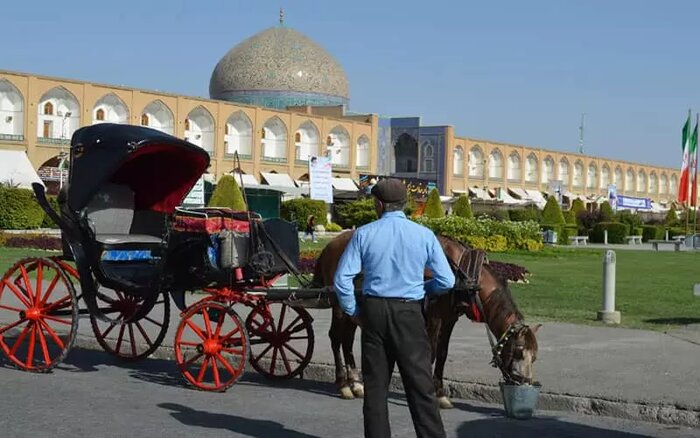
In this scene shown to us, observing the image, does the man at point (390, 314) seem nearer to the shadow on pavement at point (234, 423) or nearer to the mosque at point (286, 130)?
the shadow on pavement at point (234, 423)

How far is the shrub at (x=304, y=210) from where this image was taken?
47.7 m

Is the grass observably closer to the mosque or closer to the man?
the man

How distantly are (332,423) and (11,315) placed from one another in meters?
5.86

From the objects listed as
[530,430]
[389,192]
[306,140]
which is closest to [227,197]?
[306,140]

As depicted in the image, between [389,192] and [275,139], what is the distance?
190 feet

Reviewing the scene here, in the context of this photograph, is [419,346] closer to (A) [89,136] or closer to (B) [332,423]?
(B) [332,423]

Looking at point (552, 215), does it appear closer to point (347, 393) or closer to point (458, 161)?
point (458, 161)

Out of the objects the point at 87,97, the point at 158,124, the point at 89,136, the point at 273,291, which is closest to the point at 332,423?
the point at 273,291

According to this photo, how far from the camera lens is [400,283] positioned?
4.96 meters

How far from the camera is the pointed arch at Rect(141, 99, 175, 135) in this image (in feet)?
178

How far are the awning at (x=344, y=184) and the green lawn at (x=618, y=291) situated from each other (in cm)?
3489

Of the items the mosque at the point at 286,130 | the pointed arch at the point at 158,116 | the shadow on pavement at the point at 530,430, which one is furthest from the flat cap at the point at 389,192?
the pointed arch at the point at 158,116

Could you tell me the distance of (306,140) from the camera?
65.0 metres

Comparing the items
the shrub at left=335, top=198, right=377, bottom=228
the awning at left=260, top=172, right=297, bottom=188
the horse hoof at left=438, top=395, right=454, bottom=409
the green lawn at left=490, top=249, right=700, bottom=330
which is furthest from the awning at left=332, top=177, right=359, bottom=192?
the horse hoof at left=438, top=395, right=454, bottom=409
